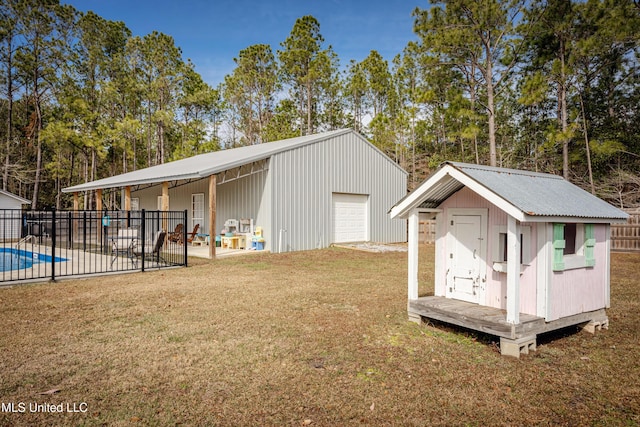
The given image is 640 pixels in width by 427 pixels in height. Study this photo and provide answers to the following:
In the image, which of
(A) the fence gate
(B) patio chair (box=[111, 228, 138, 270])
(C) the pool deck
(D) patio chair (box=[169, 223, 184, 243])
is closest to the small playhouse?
(C) the pool deck

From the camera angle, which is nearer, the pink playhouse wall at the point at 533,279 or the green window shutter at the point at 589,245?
the pink playhouse wall at the point at 533,279

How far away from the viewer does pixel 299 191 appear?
15.2 meters

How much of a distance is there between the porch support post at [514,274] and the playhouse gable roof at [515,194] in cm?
24

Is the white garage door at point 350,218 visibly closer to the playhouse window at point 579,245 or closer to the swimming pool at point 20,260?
the swimming pool at point 20,260

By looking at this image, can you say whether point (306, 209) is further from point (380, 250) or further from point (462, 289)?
point (462, 289)

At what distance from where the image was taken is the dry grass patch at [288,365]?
10.7 feet

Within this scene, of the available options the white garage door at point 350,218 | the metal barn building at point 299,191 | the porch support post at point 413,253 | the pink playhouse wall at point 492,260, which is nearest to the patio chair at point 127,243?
the metal barn building at point 299,191

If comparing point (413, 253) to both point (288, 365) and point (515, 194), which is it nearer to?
point (515, 194)

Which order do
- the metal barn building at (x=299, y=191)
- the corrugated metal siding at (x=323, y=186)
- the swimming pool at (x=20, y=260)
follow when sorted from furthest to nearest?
the corrugated metal siding at (x=323, y=186) < the metal barn building at (x=299, y=191) < the swimming pool at (x=20, y=260)

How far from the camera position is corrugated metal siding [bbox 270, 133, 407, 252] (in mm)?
14695

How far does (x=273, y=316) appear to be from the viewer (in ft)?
19.7

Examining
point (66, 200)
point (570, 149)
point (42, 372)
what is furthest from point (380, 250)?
point (66, 200)

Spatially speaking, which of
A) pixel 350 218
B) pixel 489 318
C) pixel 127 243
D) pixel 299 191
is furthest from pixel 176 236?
pixel 489 318

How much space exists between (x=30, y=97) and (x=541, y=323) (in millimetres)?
38145
